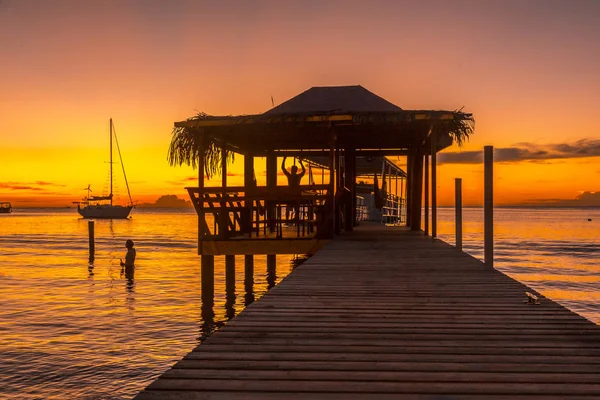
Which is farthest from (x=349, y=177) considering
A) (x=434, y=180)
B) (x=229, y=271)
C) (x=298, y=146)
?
(x=229, y=271)

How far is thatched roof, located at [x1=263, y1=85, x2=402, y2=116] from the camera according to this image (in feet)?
55.0

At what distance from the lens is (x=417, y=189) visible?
20609mm

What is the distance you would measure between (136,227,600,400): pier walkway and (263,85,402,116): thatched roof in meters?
9.80

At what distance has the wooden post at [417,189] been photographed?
2043cm

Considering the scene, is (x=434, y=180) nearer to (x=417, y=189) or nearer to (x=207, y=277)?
(x=417, y=189)

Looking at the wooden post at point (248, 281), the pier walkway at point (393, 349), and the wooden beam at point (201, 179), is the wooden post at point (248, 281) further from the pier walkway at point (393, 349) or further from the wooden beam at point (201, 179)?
the pier walkway at point (393, 349)

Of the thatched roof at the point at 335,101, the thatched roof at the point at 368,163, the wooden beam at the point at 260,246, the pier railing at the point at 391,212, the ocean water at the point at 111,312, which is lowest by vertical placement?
the ocean water at the point at 111,312

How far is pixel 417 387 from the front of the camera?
3488 mm

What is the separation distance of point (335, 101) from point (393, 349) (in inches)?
535

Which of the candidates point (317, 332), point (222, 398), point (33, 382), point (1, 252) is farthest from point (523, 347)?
point (1, 252)

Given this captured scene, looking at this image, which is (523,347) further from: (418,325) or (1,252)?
(1,252)

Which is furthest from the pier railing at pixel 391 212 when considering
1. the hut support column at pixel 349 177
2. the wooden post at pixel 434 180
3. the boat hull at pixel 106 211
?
the boat hull at pixel 106 211

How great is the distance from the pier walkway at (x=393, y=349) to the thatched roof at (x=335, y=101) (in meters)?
9.80

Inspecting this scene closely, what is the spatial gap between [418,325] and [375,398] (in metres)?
1.99
